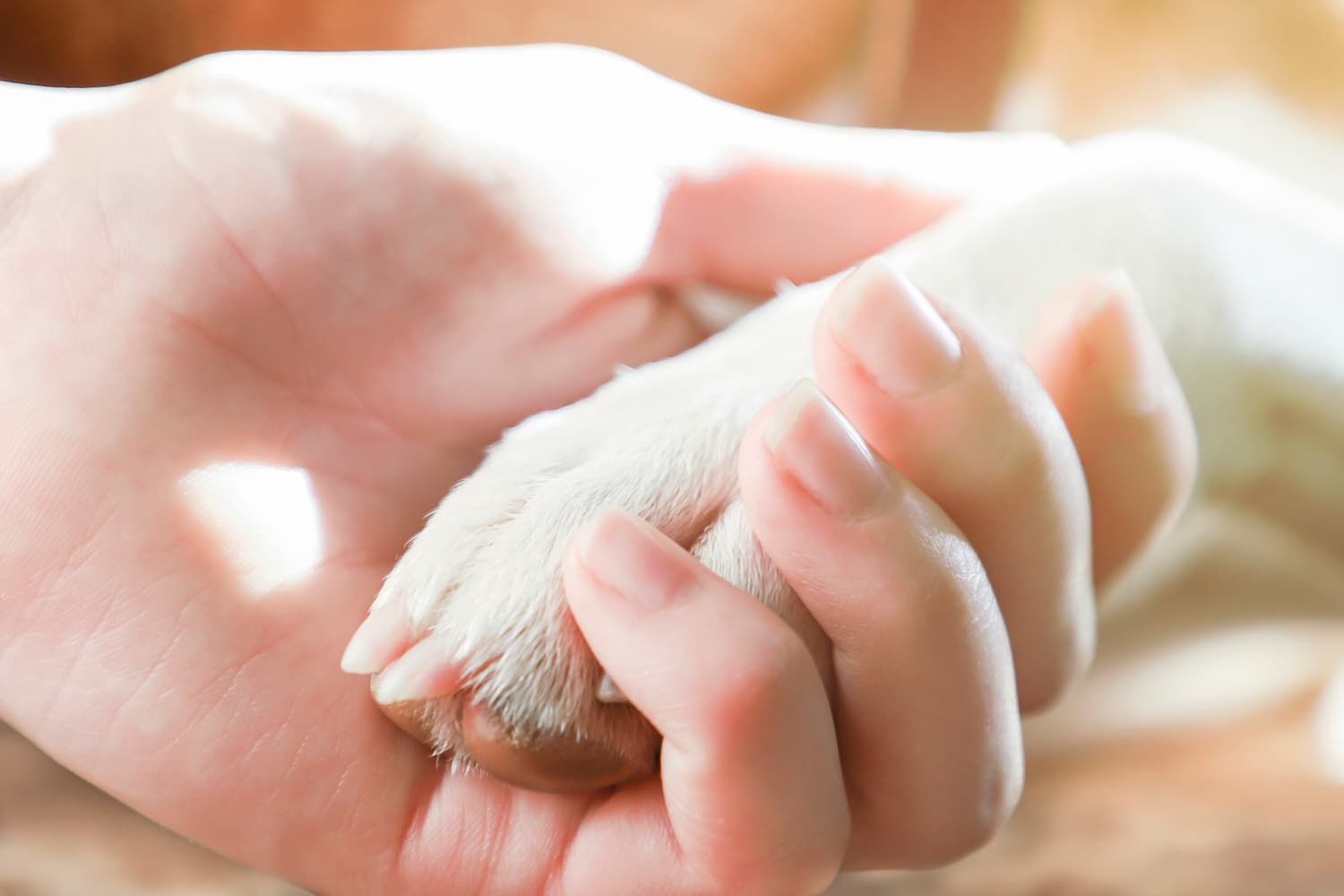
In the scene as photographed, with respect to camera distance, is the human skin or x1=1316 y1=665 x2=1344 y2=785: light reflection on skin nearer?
the human skin

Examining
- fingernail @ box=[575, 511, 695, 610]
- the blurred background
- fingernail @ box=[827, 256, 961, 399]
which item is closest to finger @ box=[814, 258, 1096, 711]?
fingernail @ box=[827, 256, 961, 399]

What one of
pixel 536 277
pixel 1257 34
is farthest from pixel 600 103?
pixel 1257 34

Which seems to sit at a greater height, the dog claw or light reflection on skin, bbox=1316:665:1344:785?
the dog claw

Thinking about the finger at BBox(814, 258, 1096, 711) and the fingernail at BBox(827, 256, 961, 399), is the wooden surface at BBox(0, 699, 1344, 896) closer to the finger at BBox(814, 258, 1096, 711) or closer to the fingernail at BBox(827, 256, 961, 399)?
the finger at BBox(814, 258, 1096, 711)

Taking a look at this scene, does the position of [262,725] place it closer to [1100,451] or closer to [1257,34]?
[1100,451]

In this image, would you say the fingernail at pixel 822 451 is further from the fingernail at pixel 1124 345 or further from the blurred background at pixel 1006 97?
the blurred background at pixel 1006 97

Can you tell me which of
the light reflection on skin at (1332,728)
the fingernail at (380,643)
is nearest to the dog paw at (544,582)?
the fingernail at (380,643)

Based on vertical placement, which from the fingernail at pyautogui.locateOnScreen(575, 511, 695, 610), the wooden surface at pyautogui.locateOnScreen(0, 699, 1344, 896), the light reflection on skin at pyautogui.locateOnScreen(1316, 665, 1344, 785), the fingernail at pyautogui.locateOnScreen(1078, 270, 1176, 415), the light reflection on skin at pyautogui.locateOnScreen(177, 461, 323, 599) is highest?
the fingernail at pyautogui.locateOnScreen(1078, 270, 1176, 415)
